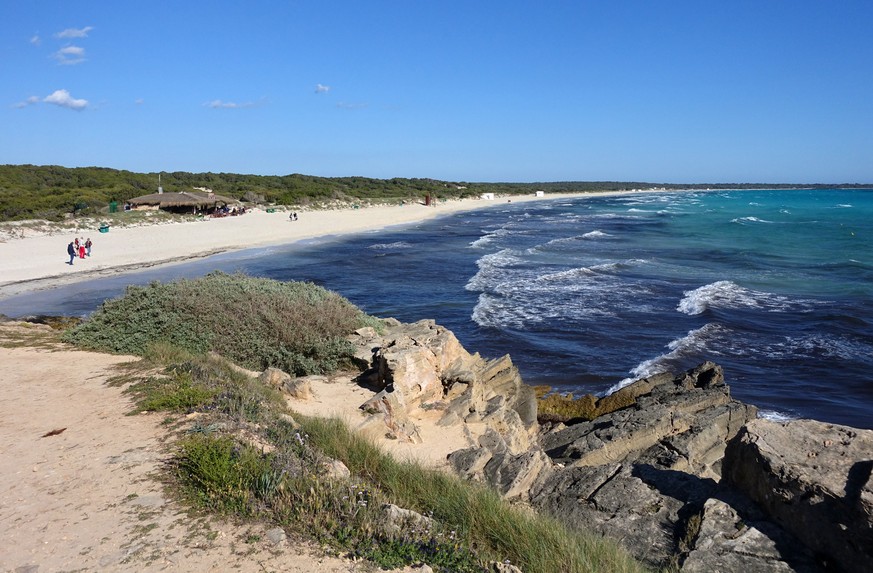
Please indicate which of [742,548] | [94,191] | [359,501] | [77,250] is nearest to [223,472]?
[359,501]

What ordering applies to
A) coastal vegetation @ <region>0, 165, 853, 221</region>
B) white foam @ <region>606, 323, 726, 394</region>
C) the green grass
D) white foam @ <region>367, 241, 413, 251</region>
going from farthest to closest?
coastal vegetation @ <region>0, 165, 853, 221</region>
white foam @ <region>367, 241, 413, 251</region>
white foam @ <region>606, 323, 726, 394</region>
the green grass

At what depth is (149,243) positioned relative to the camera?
121ft

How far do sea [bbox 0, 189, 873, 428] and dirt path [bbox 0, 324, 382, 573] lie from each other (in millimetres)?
9854

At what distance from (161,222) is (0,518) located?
45715 mm

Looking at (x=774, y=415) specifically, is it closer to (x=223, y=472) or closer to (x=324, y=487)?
(x=324, y=487)

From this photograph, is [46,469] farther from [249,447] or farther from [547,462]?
[547,462]

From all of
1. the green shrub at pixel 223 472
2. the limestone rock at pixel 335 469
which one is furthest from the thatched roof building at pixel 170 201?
the limestone rock at pixel 335 469

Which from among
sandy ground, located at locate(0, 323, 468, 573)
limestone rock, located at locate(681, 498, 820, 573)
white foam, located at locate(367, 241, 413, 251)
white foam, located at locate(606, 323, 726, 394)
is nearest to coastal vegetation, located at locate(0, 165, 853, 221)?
white foam, located at locate(367, 241, 413, 251)

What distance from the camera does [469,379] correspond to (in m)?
10.6

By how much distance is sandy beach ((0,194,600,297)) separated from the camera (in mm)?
26938

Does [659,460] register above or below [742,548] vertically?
below

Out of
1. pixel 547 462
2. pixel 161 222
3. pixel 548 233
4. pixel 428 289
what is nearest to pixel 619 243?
pixel 548 233

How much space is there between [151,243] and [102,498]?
35.0m

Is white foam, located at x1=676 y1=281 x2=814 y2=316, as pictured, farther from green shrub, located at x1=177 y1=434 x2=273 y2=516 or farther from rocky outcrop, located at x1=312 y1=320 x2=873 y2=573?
green shrub, located at x1=177 y1=434 x2=273 y2=516
